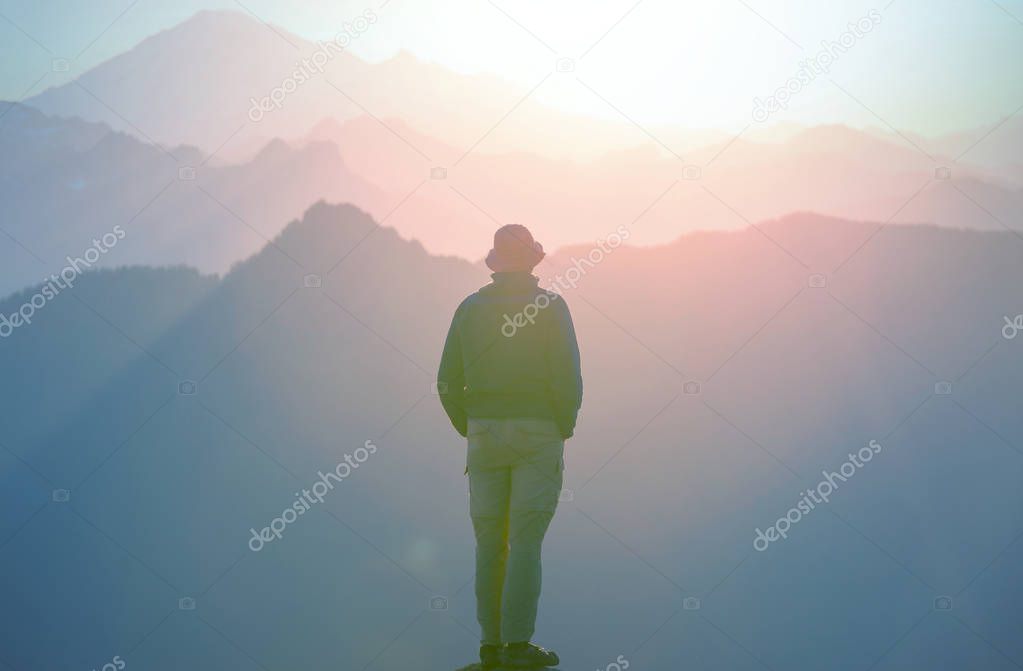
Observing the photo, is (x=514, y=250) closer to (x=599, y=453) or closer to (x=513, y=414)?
(x=513, y=414)

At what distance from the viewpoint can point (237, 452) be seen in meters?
24.8

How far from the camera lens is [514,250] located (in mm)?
5363

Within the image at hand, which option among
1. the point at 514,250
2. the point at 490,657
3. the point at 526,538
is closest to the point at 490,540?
the point at 526,538

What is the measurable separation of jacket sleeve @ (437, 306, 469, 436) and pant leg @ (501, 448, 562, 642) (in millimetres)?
463

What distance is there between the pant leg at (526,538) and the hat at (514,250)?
3.35ft

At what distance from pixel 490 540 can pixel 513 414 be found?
2.18ft

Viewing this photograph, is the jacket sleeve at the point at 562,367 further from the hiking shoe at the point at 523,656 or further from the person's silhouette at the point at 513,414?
the hiking shoe at the point at 523,656

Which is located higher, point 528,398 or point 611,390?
point 611,390

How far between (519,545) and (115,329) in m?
23.9

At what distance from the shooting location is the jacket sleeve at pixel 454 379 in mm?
5512

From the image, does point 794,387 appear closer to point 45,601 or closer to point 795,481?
point 795,481

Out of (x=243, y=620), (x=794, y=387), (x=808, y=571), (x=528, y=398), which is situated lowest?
(x=528, y=398)

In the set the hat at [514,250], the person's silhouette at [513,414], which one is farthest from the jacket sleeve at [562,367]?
the hat at [514,250]

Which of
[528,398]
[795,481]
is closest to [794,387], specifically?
[795,481]
